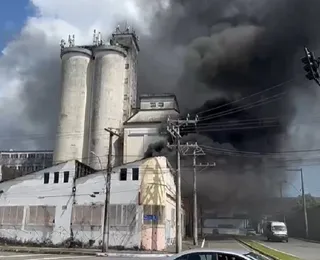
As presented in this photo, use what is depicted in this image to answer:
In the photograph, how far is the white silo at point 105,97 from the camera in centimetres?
6706

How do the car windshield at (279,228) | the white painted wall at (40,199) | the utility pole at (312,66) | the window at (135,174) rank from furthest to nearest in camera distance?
1. the car windshield at (279,228)
2. the white painted wall at (40,199)
3. the window at (135,174)
4. the utility pole at (312,66)

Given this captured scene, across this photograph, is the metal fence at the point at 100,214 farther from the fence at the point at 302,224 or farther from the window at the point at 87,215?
the fence at the point at 302,224

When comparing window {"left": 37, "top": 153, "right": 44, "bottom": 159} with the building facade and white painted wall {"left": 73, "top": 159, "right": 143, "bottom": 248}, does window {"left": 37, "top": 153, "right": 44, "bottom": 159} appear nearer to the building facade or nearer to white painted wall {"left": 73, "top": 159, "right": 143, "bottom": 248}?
the building facade

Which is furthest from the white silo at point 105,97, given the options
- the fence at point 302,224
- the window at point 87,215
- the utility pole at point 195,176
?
the fence at point 302,224

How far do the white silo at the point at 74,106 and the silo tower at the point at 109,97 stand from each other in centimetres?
190

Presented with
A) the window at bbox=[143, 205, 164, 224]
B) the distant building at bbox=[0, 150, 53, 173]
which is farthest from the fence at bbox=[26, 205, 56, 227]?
the distant building at bbox=[0, 150, 53, 173]

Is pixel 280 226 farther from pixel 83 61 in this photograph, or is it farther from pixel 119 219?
pixel 83 61

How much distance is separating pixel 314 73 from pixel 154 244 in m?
26.1

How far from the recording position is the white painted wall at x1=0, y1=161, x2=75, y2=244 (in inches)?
1608


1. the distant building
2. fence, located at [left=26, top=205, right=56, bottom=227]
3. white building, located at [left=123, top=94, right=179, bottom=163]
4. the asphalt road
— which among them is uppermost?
white building, located at [left=123, top=94, right=179, bottom=163]

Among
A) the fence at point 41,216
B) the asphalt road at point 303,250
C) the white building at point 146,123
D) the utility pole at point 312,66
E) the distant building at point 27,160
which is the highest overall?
the white building at point 146,123

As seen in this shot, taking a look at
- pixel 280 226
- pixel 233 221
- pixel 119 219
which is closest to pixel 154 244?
pixel 119 219

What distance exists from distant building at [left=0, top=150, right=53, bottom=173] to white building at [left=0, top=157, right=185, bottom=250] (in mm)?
33232

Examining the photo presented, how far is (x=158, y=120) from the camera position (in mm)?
65938
